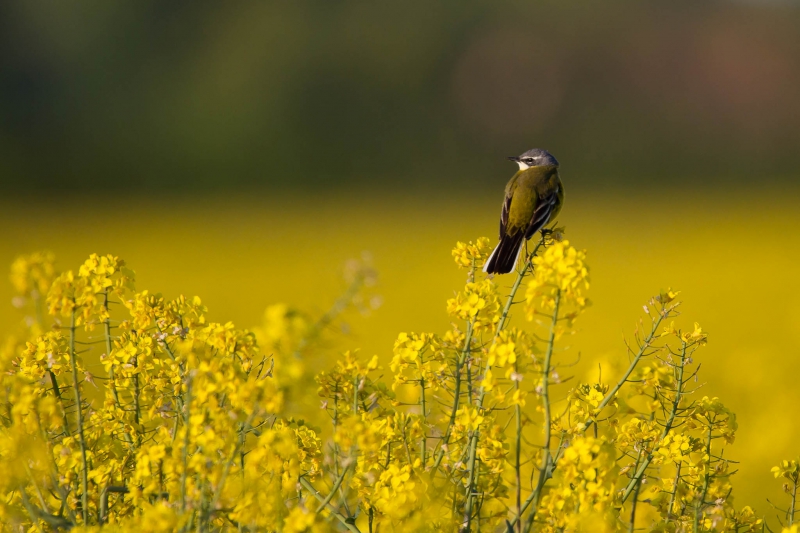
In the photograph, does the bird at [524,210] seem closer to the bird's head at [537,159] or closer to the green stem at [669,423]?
the bird's head at [537,159]

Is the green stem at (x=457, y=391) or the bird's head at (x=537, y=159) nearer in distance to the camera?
the green stem at (x=457, y=391)

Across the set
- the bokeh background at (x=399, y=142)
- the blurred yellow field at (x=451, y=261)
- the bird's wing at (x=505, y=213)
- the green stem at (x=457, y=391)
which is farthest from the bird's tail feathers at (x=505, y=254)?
the bokeh background at (x=399, y=142)

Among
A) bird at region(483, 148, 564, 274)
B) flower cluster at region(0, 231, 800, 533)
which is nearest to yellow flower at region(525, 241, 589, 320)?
flower cluster at region(0, 231, 800, 533)

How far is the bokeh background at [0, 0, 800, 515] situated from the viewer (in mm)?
22297

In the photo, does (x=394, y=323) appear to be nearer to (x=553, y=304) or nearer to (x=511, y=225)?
(x=511, y=225)

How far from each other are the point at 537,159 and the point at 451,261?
15.8 meters

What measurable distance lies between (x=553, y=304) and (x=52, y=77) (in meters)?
66.6

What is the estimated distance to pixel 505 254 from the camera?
14.8 feet

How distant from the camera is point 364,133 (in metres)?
59.8

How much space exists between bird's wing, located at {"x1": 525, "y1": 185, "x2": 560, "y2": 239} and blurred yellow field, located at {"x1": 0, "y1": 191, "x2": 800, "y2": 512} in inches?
32.0

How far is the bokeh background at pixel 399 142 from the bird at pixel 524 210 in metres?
8.54

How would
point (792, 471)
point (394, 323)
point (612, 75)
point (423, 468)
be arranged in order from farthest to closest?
point (612, 75)
point (394, 323)
point (792, 471)
point (423, 468)

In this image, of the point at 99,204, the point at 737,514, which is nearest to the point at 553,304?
the point at 737,514

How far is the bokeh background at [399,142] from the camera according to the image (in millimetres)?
22297
